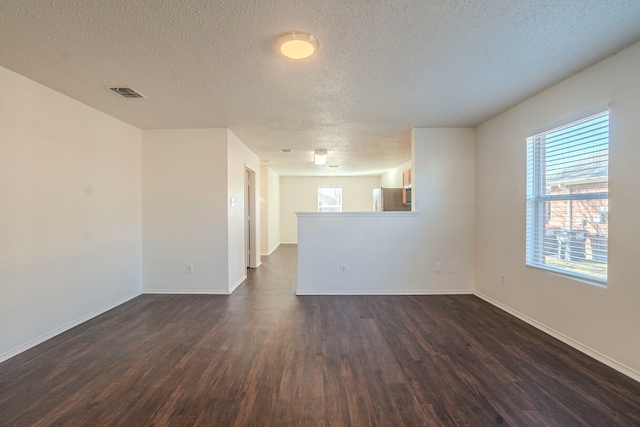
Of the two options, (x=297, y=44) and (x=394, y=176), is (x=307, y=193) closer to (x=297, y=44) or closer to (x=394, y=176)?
(x=394, y=176)

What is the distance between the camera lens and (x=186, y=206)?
13.3ft

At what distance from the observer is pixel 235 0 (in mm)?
1577

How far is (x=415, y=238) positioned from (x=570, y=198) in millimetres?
1847

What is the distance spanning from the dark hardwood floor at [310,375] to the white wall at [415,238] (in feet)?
2.76


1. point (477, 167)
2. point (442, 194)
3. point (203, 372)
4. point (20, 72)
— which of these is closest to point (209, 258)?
point (203, 372)

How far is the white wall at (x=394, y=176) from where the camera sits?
22.9 feet

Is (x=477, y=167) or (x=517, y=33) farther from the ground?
(x=517, y=33)

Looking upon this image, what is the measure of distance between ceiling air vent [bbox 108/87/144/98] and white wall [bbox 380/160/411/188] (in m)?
5.48

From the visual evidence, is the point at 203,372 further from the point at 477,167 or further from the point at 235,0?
the point at 477,167

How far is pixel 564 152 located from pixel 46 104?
16.4 ft

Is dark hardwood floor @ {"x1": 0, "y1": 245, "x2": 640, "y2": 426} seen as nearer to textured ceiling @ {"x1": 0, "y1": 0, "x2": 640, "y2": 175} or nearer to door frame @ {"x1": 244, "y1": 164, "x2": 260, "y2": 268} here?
textured ceiling @ {"x1": 0, "y1": 0, "x2": 640, "y2": 175}

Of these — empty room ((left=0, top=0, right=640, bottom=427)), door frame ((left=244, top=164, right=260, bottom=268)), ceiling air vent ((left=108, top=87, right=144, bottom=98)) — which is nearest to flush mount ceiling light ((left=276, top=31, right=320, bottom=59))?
empty room ((left=0, top=0, right=640, bottom=427))

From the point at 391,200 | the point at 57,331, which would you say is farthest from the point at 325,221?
the point at 57,331

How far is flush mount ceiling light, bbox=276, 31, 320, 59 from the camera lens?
188 centimetres
